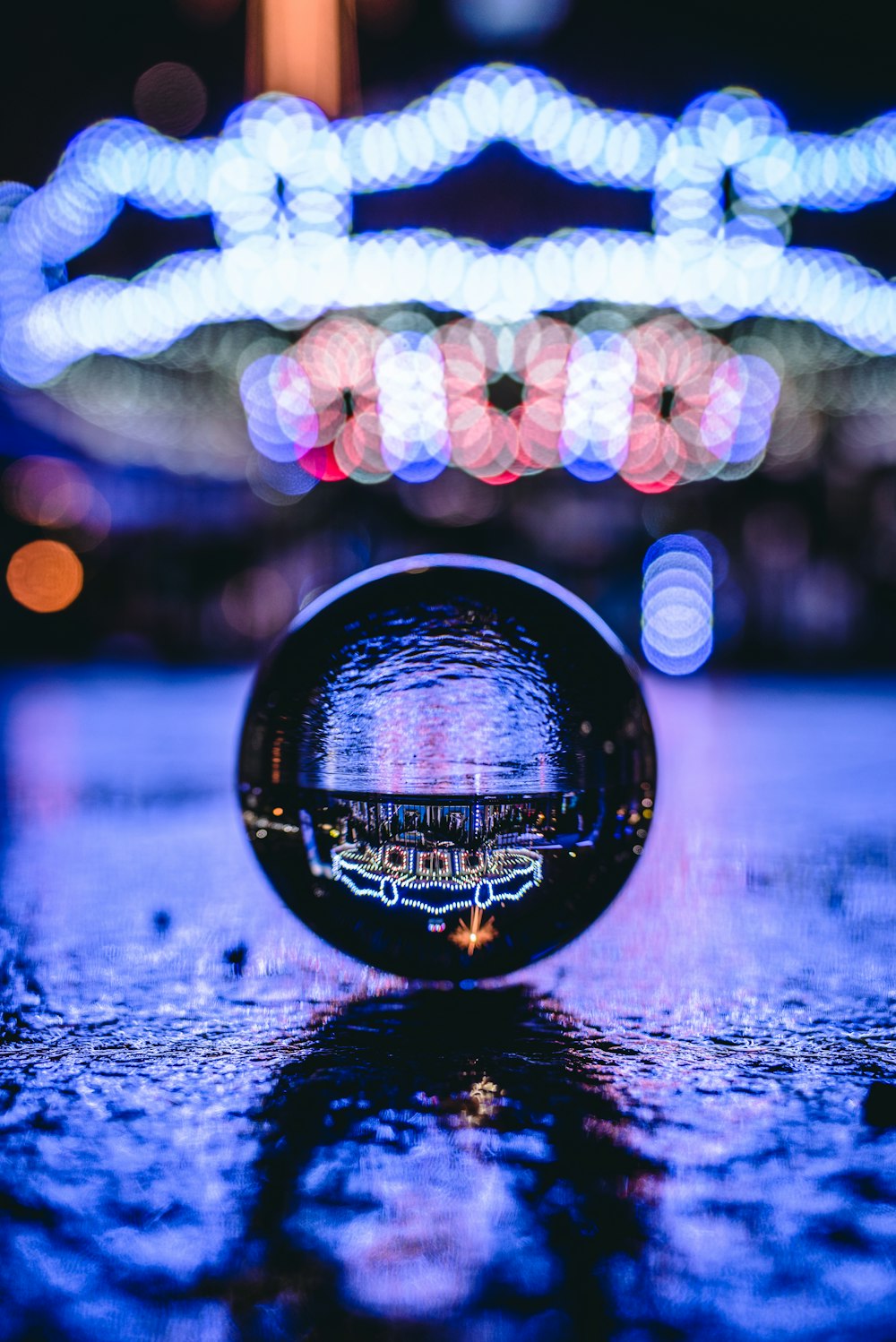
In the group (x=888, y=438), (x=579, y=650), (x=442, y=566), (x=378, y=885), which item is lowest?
(x=378, y=885)

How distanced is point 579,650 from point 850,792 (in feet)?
10.6

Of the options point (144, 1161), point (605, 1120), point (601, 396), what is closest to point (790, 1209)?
point (605, 1120)

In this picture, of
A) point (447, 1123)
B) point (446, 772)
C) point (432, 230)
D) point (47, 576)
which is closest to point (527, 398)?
point (432, 230)

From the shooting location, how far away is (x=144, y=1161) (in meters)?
1.34

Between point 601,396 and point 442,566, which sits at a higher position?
point 601,396

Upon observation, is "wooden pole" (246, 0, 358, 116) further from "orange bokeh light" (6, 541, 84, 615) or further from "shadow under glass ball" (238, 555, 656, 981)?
"orange bokeh light" (6, 541, 84, 615)

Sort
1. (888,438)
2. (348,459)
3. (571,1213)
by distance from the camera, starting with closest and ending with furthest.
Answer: (571,1213) → (888,438) → (348,459)

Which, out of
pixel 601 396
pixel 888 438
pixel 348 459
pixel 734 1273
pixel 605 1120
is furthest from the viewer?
pixel 348 459

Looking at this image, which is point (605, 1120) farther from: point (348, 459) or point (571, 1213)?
point (348, 459)

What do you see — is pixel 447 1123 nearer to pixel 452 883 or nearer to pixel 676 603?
pixel 452 883

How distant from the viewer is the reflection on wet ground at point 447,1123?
3.49 ft

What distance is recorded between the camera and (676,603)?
66.0ft

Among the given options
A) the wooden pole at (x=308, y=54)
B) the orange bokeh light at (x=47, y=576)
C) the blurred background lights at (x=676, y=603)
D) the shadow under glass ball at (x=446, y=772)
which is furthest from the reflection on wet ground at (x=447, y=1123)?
the orange bokeh light at (x=47, y=576)

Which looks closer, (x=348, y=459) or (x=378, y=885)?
(x=378, y=885)
